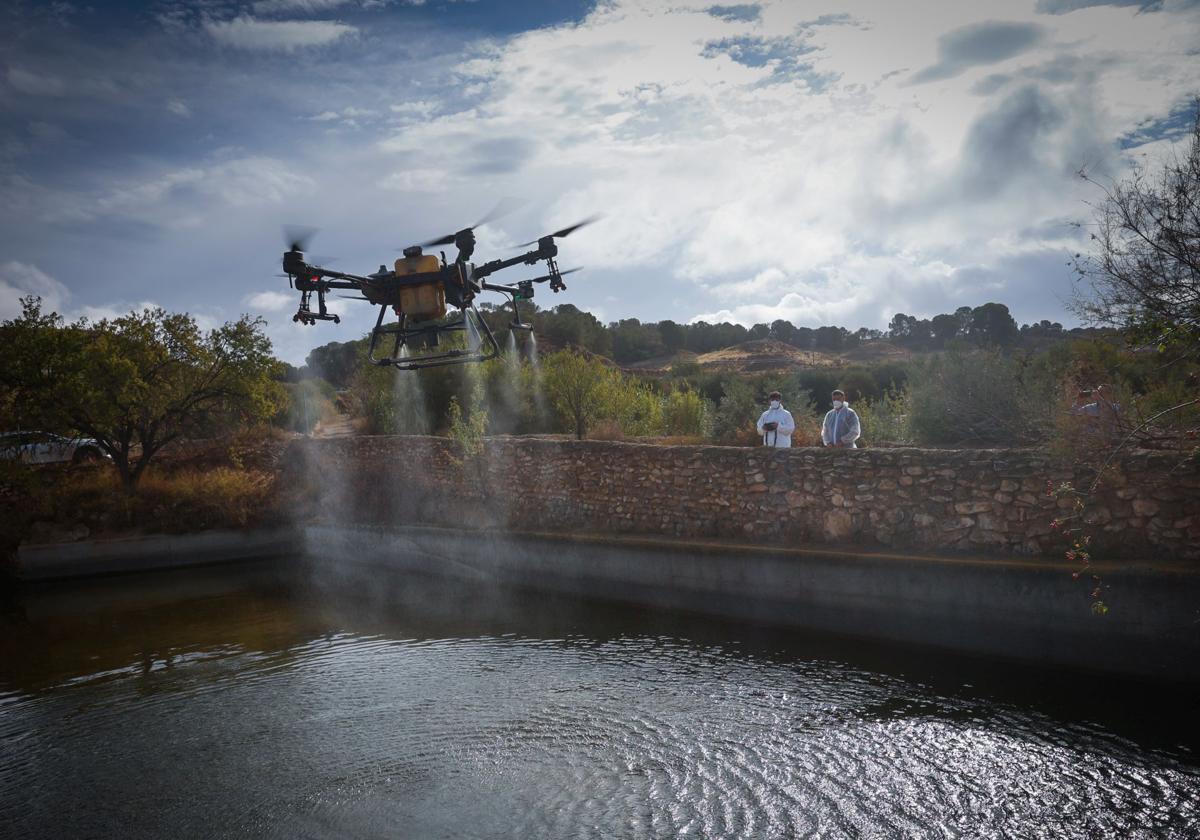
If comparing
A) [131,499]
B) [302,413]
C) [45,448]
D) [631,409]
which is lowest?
[131,499]

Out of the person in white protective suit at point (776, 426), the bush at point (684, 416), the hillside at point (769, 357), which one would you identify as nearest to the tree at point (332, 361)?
the hillside at point (769, 357)

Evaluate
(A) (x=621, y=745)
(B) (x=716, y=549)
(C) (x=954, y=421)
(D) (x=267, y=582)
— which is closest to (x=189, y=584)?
(D) (x=267, y=582)

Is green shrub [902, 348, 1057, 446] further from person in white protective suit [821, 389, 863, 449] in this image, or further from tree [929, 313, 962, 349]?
tree [929, 313, 962, 349]

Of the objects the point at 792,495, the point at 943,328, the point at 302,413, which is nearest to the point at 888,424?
the point at 792,495

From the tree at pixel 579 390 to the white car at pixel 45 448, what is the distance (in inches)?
559

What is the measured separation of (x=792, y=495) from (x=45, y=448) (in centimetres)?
2491

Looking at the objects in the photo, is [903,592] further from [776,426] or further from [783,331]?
[783,331]

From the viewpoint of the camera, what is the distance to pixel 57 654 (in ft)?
45.3

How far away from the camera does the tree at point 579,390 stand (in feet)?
82.3

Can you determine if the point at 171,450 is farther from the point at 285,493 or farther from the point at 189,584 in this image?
the point at 189,584

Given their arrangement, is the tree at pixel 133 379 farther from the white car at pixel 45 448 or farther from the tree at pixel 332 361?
the tree at pixel 332 361

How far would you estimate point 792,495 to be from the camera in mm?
13633

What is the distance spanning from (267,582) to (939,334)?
55.9m

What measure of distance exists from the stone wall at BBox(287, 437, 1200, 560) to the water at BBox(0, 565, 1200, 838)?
1.95 metres
